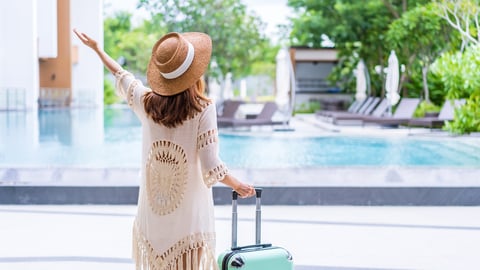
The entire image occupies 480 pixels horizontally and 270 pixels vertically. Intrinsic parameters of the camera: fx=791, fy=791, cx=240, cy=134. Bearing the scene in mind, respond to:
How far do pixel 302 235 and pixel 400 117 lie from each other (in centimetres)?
1318

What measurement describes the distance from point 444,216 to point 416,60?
758 inches

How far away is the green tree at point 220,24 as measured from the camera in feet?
97.0

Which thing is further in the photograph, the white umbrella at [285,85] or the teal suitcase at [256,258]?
the white umbrella at [285,85]

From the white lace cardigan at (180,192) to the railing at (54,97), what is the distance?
29.7 m

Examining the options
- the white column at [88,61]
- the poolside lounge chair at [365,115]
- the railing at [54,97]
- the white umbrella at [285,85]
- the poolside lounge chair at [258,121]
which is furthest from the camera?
the white column at [88,61]

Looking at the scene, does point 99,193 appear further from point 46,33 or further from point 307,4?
point 46,33

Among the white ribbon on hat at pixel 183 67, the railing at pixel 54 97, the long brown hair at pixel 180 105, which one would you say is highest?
the white ribbon on hat at pixel 183 67

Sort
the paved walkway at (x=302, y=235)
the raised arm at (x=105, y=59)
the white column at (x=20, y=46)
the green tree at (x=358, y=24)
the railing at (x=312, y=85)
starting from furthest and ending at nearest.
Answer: the railing at (x=312, y=85) < the white column at (x=20, y=46) < the green tree at (x=358, y=24) < the paved walkway at (x=302, y=235) < the raised arm at (x=105, y=59)

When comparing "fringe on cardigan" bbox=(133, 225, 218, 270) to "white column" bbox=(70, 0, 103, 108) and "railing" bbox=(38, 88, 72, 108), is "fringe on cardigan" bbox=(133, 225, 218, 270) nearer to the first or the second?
"railing" bbox=(38, 88, 72, 108)

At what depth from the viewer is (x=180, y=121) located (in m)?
2.95

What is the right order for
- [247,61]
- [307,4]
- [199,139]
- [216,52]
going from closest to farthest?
1. [199,139]
2. [307,4]
3. [216,52]
4. [247,61]

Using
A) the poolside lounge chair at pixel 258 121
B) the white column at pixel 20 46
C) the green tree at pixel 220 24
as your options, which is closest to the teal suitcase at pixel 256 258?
the poolside lounge chair at pixel 258 121

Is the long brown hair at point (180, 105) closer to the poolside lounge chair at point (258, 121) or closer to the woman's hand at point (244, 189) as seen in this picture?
the woman's hand at point (244, 189)

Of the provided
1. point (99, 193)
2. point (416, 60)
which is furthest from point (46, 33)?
point (99, 193)
